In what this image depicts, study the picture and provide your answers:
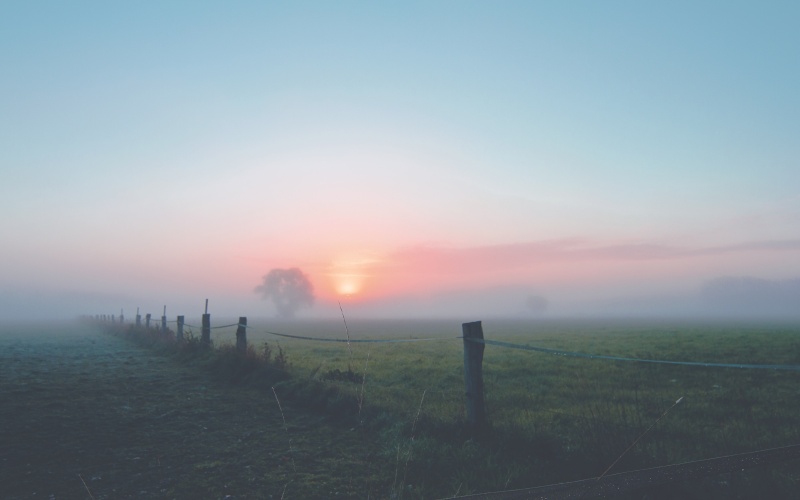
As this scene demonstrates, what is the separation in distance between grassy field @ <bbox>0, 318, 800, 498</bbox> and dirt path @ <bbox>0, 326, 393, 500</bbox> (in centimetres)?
3

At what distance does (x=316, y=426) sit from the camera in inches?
300

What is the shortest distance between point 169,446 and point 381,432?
9.82 feet

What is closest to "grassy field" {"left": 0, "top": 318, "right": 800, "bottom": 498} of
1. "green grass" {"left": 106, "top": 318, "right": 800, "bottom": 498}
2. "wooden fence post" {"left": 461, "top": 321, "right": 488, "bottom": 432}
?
"green grass" {"left": 106, "top": 318, "right": 800, "bottom": 498}

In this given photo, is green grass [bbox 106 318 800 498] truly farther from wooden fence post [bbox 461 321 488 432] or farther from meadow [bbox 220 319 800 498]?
wooden fence post [bbox 461 321 488 432]

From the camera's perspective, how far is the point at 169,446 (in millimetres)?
6551

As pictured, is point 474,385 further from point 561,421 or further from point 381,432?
point 561,421

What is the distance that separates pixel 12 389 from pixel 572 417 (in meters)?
11.9

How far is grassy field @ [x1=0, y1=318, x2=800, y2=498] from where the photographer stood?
5.04 m

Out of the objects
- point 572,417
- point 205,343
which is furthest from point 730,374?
point 205,343

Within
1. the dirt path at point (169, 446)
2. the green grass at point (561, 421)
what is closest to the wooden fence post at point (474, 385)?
the green grass at point (561, 421)

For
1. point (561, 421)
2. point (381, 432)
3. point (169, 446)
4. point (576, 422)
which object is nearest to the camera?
point (169, 446)

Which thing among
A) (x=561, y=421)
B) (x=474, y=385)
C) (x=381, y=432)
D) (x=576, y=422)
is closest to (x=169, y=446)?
(x=381, y=432)

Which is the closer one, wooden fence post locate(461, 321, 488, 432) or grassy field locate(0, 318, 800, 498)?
grassy field locate(0, 318, 800, 498)

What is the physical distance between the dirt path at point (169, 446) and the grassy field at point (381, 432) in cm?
3
